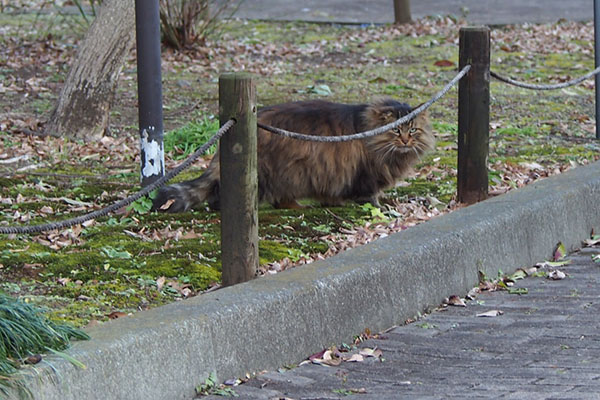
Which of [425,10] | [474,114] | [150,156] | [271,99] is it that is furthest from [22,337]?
[425,10]

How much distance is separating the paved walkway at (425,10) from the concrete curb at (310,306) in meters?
11.1

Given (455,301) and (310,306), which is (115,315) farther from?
(455,301)

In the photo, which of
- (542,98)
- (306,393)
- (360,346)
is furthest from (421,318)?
(542,98)

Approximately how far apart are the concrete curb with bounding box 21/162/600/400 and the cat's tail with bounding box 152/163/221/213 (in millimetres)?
1462

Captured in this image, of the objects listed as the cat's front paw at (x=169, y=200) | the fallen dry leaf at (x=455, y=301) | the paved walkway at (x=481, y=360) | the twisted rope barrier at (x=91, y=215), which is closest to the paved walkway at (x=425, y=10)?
the cat's front paw at (x=169, y=200)

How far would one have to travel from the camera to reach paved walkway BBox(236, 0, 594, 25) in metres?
16.9

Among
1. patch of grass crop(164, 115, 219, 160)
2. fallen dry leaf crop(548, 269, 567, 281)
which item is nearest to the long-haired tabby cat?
fallen dry leaf crop(548, 269, 567, 281)

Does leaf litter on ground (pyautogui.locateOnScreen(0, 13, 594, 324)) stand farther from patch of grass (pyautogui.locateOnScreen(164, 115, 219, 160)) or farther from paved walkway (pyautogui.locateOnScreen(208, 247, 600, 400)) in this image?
paved walkway (pyautogui.locateOnScreen(208, 247, 600, 400))

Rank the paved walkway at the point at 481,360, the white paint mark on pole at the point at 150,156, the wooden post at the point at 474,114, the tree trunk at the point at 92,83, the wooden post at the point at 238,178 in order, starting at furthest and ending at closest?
the tree trunk at the point at 92,83
the white paint mark on pole at the point at 150,156
the wooden post at the point at 474,114
the wooden post at the point at 238,178
the paved walkway at the point at 481,360

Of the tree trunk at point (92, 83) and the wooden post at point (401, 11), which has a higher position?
the wooden post at point (401, 11)

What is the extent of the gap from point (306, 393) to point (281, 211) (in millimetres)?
2488

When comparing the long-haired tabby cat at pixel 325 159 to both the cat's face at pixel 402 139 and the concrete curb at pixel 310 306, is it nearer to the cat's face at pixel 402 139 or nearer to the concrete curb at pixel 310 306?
the cat's face at pixel 402 139

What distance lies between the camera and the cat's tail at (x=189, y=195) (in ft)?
19.9

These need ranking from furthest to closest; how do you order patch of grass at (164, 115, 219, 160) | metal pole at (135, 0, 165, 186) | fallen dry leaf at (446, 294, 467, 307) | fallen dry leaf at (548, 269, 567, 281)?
patch of grass at (164, 115, 219, 160)
metal pole at (135, 0, 165, 186)
fallen dry leaf at (548, 269, 567, 281)
fallen dry leaf at (446, 294, 467, 307)
